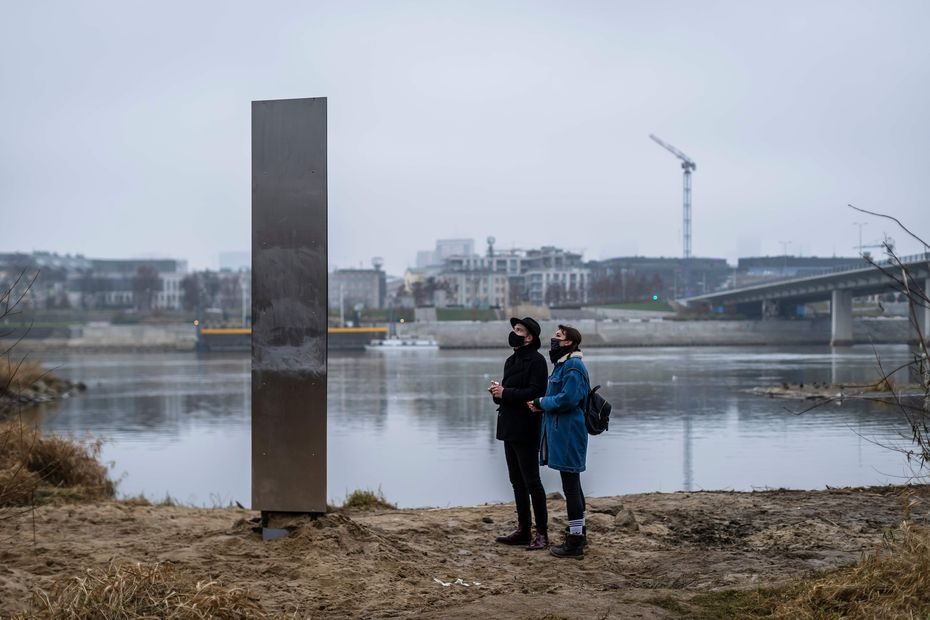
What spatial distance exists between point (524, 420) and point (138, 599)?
137 inches

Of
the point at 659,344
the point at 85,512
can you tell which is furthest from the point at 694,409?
the point at 659,344

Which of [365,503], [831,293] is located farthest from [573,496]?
[831,293]

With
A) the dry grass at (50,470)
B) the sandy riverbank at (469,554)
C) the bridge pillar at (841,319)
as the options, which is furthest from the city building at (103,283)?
the sandy riverbank at (469,554)

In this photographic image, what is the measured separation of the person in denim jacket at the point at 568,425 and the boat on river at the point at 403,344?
8691 centimetres

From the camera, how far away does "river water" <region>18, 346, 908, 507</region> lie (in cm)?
1596

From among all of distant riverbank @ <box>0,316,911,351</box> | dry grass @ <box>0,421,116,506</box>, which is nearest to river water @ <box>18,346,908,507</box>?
dry grass @ <box>0,421,116,506</box>

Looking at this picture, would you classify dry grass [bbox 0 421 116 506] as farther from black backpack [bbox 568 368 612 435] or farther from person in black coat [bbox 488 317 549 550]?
black backpack [bbox 568 368 612 435]

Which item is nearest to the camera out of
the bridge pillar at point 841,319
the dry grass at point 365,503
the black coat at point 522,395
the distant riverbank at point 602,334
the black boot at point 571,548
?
the black boot at point 571,548

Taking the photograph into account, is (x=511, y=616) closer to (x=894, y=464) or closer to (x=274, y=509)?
(x=274, y=509)

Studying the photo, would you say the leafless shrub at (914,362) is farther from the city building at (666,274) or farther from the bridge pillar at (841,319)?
the city building at (666,274)

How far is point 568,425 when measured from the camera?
7246 millimetres

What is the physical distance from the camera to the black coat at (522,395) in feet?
24.3

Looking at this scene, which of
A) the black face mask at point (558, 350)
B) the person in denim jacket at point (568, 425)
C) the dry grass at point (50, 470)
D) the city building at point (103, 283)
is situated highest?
the city building at point (103, 283)

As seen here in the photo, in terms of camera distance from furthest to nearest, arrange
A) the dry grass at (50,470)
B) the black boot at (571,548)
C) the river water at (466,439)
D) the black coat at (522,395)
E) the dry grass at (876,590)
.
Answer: the river water at (466,439) < the dry grass at (50,470) < the black coat at (522,395) < the black boot at (571,548) < the dry grass at (876,590)
